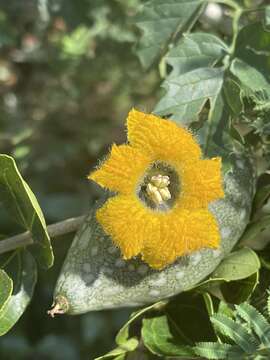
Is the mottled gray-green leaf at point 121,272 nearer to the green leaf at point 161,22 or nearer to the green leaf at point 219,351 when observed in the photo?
the green leaf at point 219,351

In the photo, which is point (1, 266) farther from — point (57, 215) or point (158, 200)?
point (57, 215)

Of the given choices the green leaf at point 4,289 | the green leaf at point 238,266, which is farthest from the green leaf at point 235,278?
the green leaf at point 4,289

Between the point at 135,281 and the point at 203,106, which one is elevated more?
the point at 203,106


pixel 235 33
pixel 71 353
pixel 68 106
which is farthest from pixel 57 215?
pixel 235 33

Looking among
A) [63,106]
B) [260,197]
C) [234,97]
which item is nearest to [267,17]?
[234,97]

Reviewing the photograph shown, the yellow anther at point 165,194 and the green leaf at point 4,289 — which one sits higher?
the yellow anther at point 165,194

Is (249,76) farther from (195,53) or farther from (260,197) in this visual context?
(260,197)
